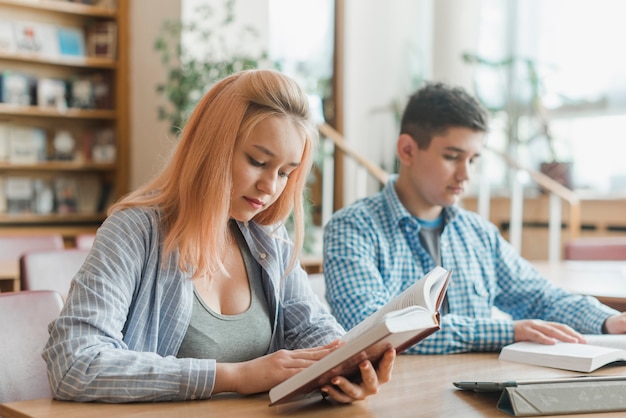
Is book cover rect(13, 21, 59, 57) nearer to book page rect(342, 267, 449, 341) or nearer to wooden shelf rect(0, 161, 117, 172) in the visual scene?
wooden shelf rect(0, 161, 117, 172)

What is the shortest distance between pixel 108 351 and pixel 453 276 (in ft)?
3.83

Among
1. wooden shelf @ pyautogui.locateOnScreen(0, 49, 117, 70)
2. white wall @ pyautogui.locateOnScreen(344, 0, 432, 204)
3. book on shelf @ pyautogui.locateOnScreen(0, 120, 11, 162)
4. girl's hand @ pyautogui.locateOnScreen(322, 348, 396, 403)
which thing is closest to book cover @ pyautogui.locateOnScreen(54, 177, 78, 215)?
book on shelf @ pyautogui.locateOnScreen(0, 120, 11, 162)

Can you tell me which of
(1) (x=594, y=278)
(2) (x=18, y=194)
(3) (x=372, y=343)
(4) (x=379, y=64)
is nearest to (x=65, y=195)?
(2) (x=18, y=194)

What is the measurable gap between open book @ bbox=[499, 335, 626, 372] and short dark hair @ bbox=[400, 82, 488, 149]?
66 centimetres

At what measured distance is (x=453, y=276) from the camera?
2203 millimetres

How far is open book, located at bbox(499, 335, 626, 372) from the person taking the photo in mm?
1529

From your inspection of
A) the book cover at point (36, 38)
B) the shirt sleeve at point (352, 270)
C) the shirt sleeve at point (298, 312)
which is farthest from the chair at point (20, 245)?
the book cover at point (36, 38)

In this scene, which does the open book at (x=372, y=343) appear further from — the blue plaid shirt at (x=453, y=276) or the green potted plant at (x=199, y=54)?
the green potted plant at (x=199, y=54)

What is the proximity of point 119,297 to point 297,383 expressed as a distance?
1.11 ft

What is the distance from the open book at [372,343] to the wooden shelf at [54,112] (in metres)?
4.74

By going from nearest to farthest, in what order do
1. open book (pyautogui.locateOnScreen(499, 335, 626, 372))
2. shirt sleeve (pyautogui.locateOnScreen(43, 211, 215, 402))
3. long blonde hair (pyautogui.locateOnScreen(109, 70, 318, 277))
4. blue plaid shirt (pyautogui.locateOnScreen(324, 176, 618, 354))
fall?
shirt sleeve (pyautogui.locateOnScreen(43, 211, 215, 402)) < long blonde hair (pyautogui.locateOnScreen(109, 70, 318, 277)) < open book (pyautogui.locateOnScreen(499, 335, 626, 372)) < blue plaid shirt (pyautogui.locateOnScreen(324, 176, 618, 354))

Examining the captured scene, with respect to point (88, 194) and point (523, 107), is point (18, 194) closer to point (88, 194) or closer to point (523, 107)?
point (88, 194)

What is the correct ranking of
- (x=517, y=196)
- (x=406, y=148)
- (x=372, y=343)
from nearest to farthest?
(x=372, y=343)
(x=406, y=148)
(x=517, y=196)

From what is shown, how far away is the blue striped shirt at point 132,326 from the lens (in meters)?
1.23
